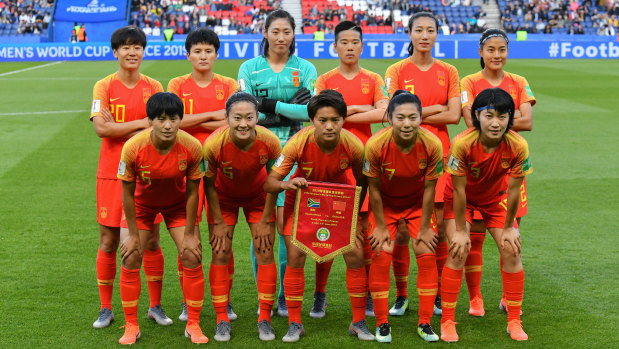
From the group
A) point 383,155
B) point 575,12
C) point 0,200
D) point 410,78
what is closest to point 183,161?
point 383,155

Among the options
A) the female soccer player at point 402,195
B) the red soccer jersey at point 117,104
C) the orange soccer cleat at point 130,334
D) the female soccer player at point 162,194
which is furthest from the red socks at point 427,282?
the red soccer jersey at point 117,104

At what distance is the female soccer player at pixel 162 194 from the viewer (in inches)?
192

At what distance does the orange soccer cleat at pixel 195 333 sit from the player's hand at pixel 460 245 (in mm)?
1791

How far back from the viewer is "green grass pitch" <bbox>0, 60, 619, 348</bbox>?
5.16 m

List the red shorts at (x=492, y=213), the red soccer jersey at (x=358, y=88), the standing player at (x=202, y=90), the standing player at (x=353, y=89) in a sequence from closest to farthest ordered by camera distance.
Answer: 1. the red shorts at (x=492, y=213)
2. the standing player at (x=202, y=90)
3. the standing player at (x=353, y=89)
4. the red soccer jersey at (x=358, y=88)

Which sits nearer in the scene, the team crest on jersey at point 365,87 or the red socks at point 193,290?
the red socks at point 193,290

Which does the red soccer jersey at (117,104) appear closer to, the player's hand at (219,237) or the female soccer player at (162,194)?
the female soccer player at (162,194)

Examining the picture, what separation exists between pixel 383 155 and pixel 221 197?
48.3 inches

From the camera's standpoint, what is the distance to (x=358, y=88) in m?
5.58

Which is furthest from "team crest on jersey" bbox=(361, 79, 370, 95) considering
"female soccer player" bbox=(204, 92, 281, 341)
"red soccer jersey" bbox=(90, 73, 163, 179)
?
"red soccer jersey" bbox=(90, 73, 163, 179)

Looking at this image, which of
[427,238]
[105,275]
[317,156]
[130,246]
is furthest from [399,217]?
[105,275]

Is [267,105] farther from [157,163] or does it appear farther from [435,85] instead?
[435,85]

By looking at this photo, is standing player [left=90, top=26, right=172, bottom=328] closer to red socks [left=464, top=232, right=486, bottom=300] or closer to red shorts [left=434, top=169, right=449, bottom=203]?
red shorts [left=434, top=169, right=449, bottom=203]

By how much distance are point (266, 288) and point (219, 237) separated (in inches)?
19.3
